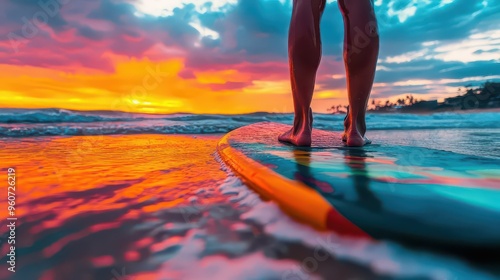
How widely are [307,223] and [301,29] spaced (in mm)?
1327

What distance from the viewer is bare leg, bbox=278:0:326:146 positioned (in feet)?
5.61

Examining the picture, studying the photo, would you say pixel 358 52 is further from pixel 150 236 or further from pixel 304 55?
pixel 150 236

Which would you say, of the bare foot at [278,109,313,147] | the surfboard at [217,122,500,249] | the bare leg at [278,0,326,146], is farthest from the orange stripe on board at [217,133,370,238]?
the bare leg at [278,0,326,146]

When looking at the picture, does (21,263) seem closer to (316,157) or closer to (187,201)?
(187,201)

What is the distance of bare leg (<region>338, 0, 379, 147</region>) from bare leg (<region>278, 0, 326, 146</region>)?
189 mm

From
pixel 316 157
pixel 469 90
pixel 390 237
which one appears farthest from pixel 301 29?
pixel 469 90

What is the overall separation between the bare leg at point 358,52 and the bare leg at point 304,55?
0.62 feet

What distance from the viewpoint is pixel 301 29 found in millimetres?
1716

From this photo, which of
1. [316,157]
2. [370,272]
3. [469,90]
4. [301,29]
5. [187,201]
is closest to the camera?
[370,272]

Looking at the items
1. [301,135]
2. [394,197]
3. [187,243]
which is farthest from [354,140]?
[187,243]

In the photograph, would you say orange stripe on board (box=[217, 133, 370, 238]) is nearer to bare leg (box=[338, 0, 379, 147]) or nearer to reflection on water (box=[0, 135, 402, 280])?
reflection on water (box=[0, 135, 402, 280])

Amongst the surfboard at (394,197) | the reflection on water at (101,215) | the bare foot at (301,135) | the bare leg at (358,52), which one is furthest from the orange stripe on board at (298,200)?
the bare leg at (358,52)

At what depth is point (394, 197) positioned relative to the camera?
0.70 metres

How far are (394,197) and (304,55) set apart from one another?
48.8 inches
